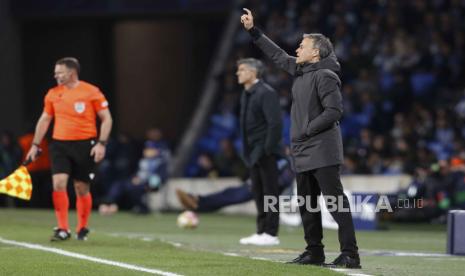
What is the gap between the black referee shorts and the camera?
45.2 ft

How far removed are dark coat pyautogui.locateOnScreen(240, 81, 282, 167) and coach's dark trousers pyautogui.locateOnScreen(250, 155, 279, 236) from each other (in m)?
0.10

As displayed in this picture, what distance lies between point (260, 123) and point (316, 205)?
12.4 feet

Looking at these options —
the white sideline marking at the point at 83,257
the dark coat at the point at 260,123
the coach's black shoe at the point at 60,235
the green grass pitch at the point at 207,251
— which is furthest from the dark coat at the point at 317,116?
the coach's black shoe at the point at 60,235

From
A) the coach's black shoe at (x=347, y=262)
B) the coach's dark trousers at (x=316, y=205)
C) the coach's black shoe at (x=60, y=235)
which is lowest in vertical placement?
the coach's black shoe at (x=347, y=262)

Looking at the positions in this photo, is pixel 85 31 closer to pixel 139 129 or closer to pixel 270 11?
pixel 139 129

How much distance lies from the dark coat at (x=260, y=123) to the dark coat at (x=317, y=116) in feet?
10.7

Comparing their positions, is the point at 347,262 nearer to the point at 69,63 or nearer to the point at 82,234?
the point at 82,234

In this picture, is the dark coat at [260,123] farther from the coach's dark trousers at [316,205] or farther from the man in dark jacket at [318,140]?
the coach's dark trousers at [316,205]

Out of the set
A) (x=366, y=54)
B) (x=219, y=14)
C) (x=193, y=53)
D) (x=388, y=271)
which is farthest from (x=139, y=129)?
(x=388, y=271)

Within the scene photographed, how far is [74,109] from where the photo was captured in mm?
13828

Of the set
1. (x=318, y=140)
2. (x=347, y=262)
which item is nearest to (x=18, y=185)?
(x=318, y=140)

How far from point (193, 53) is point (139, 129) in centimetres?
257

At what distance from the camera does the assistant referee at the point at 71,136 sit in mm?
13797

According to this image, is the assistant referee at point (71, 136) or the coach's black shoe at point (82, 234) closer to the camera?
the assistant referee at point (71, 136)
